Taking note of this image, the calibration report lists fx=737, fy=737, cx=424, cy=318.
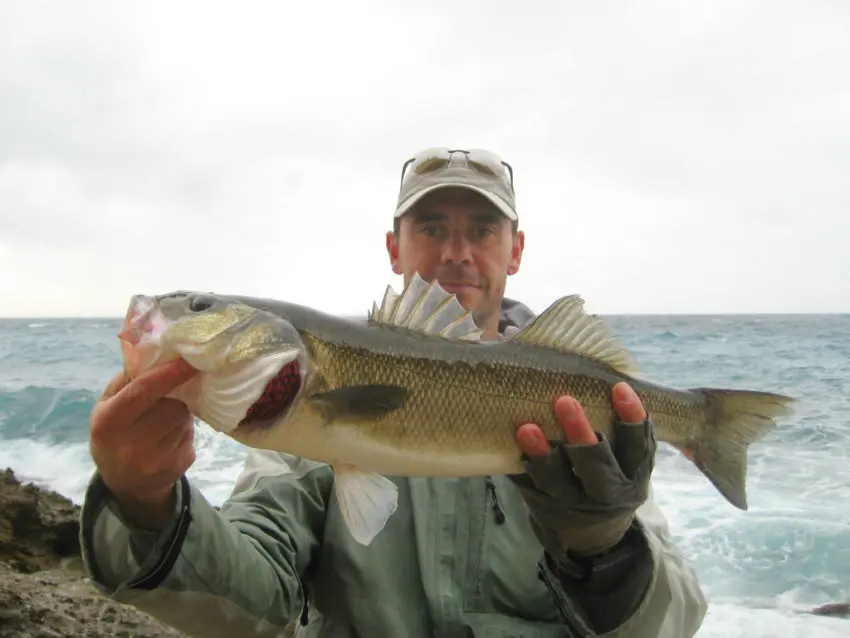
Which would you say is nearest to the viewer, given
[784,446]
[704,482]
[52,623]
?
[52,623]

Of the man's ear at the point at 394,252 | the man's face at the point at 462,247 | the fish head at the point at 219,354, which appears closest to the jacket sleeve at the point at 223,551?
the fish head at the point at 219,354

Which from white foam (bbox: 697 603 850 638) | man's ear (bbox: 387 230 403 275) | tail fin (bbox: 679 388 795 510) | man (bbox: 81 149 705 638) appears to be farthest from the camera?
white foam (bbox: 697 603 850 638)

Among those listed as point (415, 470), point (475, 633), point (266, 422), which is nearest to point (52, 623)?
point (266, 422)

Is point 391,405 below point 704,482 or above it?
above

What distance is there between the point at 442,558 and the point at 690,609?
1012 mm

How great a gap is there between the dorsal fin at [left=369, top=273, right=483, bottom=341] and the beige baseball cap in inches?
59.6

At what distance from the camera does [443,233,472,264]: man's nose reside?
3.93 m

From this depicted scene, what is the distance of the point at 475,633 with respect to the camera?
2824 millimetres

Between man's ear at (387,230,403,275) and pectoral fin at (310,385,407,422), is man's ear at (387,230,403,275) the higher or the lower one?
the higher one

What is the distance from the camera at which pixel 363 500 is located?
2.45 m

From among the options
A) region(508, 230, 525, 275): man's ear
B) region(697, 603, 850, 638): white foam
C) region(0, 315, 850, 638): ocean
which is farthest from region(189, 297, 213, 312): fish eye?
region(697, 603, 850, 638): white foam

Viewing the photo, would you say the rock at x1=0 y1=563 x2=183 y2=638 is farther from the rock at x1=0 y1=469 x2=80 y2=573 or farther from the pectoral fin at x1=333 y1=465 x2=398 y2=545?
the rock at x1=0 y1=469 x2=80 y2=573

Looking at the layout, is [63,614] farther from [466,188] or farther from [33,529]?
[33,529]

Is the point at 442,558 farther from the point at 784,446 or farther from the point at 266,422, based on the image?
the point at 784,446
